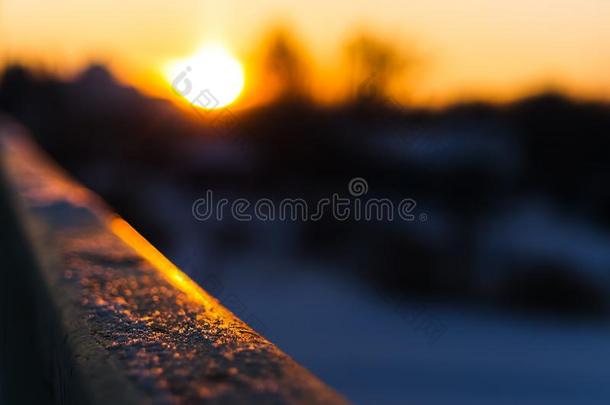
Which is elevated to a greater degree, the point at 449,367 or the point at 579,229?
the point at 579,229

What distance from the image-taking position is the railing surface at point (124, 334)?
2.05 ft

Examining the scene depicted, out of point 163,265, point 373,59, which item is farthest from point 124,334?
point 373,59

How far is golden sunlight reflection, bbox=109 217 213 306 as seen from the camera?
103 cm

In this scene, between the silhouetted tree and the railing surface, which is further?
the silhouetted tree

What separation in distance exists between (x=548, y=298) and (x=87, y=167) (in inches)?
619

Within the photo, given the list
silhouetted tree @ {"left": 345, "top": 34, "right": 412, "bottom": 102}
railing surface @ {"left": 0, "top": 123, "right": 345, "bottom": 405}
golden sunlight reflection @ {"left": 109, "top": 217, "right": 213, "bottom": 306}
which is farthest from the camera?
silhouetted tree @ {"left": 345, "top": 34, "right": 412, "bottom": 102}

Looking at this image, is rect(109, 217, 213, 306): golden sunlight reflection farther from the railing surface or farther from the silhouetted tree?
the silhouetted tree

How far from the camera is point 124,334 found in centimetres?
80

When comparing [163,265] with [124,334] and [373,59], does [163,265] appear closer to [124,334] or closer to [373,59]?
[124,334]

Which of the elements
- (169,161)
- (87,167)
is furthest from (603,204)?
(87,167)

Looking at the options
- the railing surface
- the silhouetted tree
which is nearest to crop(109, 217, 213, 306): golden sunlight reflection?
the railing surface

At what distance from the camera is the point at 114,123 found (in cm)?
2631

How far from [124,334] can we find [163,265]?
463 mm

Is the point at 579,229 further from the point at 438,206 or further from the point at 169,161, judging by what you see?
the point at 169,161
